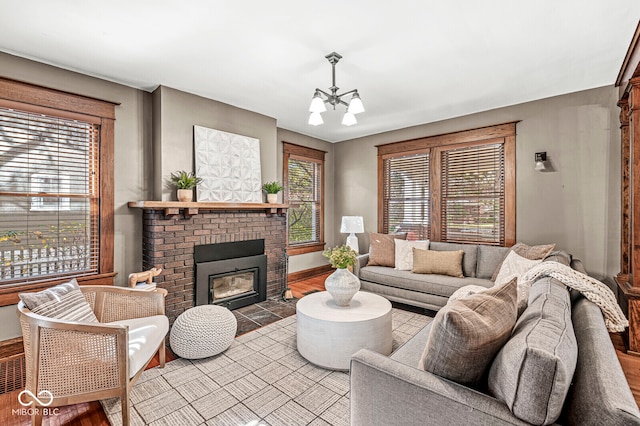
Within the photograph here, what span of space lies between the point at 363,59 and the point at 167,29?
1.63 meters

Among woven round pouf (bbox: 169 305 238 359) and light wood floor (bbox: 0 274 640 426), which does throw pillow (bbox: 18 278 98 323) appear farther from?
woven round pouf (bbox: 169 305 238 359)

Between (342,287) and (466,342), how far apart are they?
1638 mm

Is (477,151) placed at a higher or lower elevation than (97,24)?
lower

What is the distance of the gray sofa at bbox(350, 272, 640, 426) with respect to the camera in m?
0.86

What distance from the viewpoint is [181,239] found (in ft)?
11.5

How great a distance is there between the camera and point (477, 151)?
171 inches

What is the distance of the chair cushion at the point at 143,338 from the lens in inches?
75.1

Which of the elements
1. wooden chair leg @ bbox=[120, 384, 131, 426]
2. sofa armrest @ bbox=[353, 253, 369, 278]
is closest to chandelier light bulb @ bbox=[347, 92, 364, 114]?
sofa armrest @ bbox=[353, 253, 369, 278]

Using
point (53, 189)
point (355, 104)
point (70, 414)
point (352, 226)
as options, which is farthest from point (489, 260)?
point (53, 189)

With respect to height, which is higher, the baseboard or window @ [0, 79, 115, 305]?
window @ [0, 79, 115, 305]

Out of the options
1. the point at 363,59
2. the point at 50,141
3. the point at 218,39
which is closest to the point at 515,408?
the point at 363,59

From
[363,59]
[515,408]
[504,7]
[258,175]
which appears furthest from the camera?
[258,175]

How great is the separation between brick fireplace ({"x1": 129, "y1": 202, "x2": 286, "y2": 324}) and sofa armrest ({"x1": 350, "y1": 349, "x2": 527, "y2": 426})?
107 inches

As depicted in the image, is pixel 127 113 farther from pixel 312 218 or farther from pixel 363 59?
pixel 312 218
